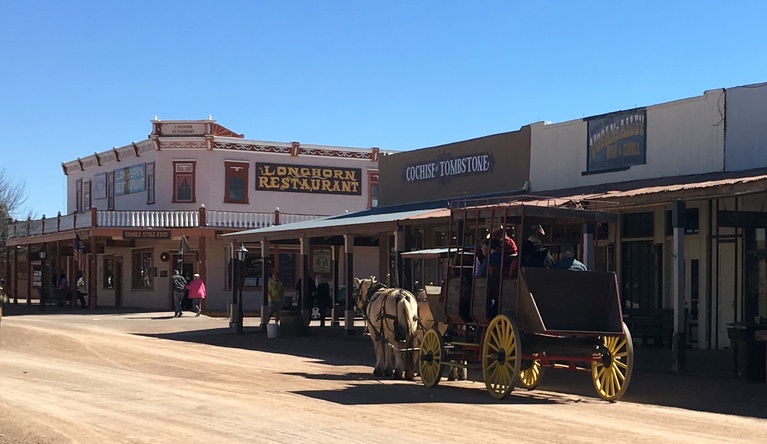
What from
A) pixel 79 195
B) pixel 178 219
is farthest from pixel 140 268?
pixel 79 195

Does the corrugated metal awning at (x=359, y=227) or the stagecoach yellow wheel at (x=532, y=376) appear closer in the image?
the stagecoach yellow wheel at (x=532, y=376)

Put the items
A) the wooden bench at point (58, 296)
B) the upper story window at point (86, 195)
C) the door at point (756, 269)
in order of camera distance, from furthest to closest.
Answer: the upper story window at point (86, 195) < the wooden bench at point (58, 296) < the door at point (756, 269)

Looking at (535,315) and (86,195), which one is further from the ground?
(86,195)

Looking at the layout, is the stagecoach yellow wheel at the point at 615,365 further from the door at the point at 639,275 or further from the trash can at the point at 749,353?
the door at the point at 639,275

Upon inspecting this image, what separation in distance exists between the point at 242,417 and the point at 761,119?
42.6 ft

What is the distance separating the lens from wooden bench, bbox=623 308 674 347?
2155 cm

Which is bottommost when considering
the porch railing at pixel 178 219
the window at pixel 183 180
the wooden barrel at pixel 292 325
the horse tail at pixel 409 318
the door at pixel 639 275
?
the wooden barrel at pixel 292 325

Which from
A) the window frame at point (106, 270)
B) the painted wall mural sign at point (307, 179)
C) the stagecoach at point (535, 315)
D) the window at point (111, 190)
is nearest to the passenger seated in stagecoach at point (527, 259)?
the stagecoach at point (535, 315)

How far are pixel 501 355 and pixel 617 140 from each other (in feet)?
38.2

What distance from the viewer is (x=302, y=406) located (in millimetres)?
12625

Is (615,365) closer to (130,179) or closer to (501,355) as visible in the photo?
(501,355)

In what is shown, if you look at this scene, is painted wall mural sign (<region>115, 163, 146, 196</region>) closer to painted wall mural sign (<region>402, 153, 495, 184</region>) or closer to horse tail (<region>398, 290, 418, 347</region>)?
painted wall mural sign (<region>402, 153, 495, 184</region>)

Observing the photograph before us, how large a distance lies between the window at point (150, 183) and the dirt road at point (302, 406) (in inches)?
972

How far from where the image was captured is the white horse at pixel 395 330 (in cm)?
1683
